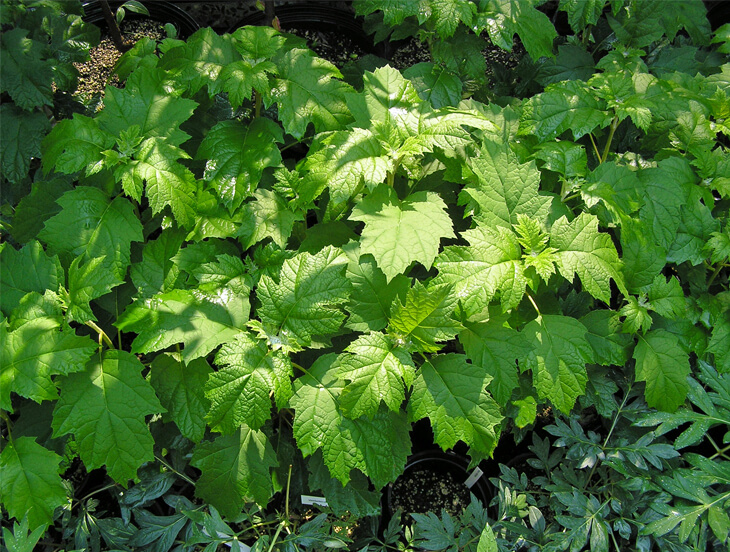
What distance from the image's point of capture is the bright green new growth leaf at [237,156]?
216cm

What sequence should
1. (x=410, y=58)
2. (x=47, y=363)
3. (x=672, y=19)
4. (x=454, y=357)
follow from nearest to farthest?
1. (x=47, y=363)
2. (x=454, y=357)
3. (x=672, y=19)
4. (x=410, y=58)

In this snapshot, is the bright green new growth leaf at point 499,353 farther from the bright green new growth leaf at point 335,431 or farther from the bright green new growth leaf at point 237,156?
the bright green new growth leaf at point 237,156

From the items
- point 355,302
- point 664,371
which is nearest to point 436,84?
point 355,302

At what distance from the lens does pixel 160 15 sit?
3.35 metres

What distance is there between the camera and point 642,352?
85.0 inches

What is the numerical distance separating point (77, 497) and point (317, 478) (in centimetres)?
103

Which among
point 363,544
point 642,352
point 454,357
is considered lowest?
point 363,544

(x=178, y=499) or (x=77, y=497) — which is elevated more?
(x=178, y=499)

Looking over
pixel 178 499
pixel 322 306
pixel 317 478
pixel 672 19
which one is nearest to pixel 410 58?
pixel 672 19

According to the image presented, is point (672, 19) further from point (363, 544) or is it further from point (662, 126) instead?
point (363, 544)

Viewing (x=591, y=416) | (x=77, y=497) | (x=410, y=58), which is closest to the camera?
(x=77, y=497)

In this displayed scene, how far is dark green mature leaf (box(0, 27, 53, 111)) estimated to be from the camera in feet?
7.95

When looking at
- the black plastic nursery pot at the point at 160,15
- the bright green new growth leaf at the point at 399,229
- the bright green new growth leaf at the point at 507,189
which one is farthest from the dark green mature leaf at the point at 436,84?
the black plastic nursery pot at the point at 160,15

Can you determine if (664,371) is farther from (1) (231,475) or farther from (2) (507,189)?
(1) (231,475)
